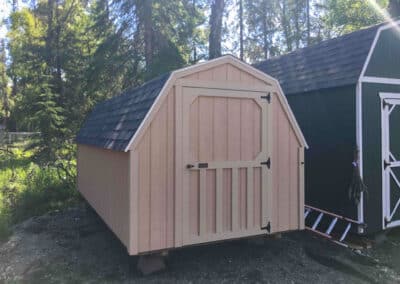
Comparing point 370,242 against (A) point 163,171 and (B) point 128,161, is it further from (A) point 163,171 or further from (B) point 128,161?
(B) point 128,161

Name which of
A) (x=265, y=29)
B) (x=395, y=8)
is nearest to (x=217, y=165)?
(x=395, y=8)

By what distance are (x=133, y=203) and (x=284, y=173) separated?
204 cm

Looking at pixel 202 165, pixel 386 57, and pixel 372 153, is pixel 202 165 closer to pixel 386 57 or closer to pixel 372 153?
pixel 372 153

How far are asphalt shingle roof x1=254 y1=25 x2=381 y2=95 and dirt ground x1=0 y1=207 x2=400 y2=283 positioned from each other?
8.35ft

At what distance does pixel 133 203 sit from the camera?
3.67 metres

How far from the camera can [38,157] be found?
9664 millimetres

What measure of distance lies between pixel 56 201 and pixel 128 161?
5214mm

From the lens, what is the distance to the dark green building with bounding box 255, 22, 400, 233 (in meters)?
5.21

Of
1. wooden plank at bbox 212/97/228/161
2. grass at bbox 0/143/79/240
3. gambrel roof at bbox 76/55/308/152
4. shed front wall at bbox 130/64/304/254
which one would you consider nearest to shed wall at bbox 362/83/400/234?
gambrel roof at bbox 76/55/308/152

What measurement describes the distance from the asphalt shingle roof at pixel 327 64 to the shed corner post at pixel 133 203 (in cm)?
350

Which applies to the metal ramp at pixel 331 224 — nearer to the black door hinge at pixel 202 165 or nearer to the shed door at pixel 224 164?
the shed door at pixel 224 164

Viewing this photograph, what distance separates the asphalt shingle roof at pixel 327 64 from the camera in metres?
5.37

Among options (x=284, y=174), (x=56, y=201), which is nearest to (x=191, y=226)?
(x=284, y=174)

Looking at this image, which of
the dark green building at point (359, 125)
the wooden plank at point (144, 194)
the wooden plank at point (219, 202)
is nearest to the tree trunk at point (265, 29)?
the dark green building at point (359, 125)
